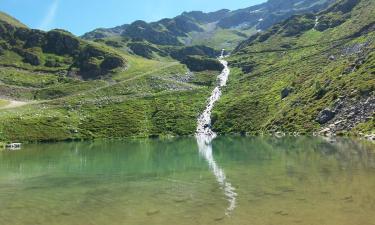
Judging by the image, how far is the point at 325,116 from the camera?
126 metres

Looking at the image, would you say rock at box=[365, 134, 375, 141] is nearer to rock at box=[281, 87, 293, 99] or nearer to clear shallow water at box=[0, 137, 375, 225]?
clear shallow water at box=[0, 137, 375, 225]

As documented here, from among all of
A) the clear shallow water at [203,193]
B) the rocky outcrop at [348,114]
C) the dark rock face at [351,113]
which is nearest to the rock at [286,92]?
the rocky outcrop at [348,114]

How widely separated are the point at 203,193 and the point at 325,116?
311ft

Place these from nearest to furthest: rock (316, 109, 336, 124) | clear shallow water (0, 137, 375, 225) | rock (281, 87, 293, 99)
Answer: clear shallow water (0, 137, 375, 225), rock (316, 109, 336, 124), rock (281, 87, 293, 99)

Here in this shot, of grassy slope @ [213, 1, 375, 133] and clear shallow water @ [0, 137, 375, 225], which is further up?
grassy slope @ [213, 1, 375, 133]

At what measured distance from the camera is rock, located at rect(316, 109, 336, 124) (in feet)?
407

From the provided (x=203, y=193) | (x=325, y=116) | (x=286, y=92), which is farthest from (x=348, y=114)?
(x=203, y=193)

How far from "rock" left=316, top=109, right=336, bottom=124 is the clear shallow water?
201 ft

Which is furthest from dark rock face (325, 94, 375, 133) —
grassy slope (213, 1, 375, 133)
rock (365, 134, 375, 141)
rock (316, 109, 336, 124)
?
rock (365, 134, 375, 141)

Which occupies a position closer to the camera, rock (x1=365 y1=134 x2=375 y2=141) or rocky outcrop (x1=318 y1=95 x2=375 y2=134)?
rock (x1=365 y1=134 x2=375 y2=141)

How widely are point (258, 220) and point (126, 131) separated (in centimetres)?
14564

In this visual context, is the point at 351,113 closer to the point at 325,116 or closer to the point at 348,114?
the point at 348,114

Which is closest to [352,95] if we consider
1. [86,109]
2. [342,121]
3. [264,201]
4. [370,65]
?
[342,121]

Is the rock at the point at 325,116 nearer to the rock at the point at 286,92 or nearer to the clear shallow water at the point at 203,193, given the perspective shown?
the rock at the point at 286,92
